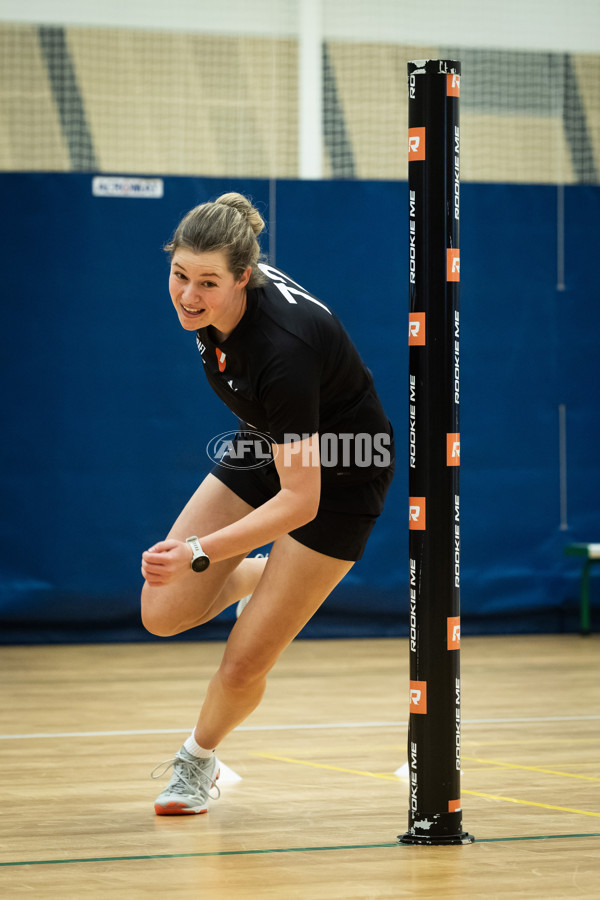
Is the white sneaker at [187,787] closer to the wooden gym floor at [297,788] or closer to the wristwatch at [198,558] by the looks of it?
the wooden gym floor at [297,788]

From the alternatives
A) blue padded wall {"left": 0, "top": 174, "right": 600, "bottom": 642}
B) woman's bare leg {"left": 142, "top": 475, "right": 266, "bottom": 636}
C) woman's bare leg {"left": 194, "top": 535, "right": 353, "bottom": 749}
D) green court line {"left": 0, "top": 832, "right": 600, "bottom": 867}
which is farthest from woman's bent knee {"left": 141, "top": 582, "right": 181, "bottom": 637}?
blue padded wall {"left": 0, "top": 174, "right": 600, "bottom": 642}

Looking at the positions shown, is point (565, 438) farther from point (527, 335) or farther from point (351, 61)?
point (351, 61)

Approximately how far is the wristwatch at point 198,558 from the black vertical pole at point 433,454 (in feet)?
1.47

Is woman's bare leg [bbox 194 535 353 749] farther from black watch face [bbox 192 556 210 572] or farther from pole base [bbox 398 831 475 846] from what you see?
pole base [bbox 398 831 475 846]

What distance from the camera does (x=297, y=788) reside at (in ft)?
11.0

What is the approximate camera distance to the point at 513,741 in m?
4.07

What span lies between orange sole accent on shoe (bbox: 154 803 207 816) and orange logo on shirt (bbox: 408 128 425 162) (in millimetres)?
1608

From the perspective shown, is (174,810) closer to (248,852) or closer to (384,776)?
(248,852)

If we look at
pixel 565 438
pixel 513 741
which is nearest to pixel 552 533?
pixel 565 438

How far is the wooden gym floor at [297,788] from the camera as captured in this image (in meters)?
2.46

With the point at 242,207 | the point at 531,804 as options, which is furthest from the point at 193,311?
the point at 531,804

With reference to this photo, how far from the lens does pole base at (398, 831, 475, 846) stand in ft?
8.84

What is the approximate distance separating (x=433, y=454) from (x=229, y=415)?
4345mm

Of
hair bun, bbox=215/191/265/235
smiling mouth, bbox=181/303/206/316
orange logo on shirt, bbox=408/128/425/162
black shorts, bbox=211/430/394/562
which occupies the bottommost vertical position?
black shorts, bbox=211/430/394/562
